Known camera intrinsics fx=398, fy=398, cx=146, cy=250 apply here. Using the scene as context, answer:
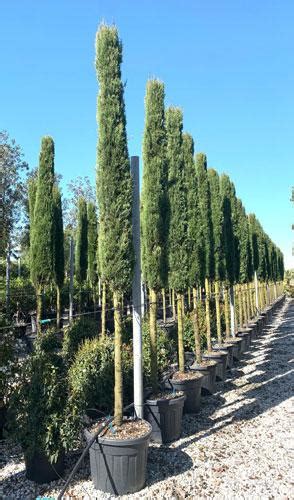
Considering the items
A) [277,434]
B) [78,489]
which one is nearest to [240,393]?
[277,434]

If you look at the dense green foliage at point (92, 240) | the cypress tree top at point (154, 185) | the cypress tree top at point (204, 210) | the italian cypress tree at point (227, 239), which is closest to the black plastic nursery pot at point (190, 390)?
the cypress tree top at point (154, 185)

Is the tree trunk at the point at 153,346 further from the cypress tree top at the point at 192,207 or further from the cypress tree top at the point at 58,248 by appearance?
the cypress tree top at the point at 58,248

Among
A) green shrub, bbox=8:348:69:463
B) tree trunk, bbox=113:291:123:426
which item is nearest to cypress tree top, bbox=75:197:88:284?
tree trunk, bbox=113:291:123:426

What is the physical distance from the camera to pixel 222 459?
4543mm

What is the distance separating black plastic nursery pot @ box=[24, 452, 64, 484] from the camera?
3.92 metres

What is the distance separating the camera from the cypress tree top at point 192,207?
7.79m

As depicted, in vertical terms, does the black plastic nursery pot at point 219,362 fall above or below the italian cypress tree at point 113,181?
below

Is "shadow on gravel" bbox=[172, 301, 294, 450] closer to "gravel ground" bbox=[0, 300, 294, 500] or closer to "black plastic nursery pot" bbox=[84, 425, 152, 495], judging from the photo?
"gravel ground" bbox=[0, 300, 294, 500]

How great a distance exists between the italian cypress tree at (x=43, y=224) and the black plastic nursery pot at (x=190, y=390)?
4.41 metres

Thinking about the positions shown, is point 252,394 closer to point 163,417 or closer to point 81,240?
point 163,417

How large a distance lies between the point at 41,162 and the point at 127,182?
5360 millimetres

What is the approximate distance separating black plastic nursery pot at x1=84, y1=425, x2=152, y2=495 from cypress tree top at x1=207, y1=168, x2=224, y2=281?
20.7ft

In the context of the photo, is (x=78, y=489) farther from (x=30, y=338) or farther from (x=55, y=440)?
(x=30, y=338)

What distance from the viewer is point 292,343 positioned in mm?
12977
